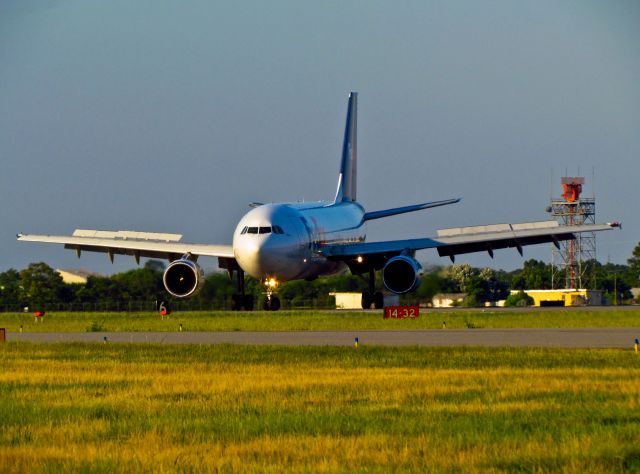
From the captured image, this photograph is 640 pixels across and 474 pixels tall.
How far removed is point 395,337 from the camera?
40.6 metres

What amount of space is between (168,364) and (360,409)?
1019 cm

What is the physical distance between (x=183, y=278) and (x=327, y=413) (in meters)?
43.6

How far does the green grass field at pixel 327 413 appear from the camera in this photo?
49.1 feet

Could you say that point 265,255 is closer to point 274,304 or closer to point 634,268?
point 274,304

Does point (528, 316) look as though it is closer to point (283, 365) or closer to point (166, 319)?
point (166, 319)

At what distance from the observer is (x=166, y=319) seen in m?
56.7

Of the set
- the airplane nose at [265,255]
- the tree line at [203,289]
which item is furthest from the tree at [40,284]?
the airplane nose at [265,255]

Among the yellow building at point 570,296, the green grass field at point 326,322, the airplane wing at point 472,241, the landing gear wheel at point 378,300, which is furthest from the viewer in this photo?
the yellow building at point 570,296

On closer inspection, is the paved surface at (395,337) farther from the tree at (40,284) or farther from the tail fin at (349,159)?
the tree at (40,284)

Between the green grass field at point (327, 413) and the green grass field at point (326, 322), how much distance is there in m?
18.0

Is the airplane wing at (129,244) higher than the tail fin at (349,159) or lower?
lower

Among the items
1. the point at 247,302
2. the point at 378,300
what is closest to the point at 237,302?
the point at 247,302

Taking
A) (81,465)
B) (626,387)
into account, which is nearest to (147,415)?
(81,465)

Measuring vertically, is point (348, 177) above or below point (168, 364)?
above
